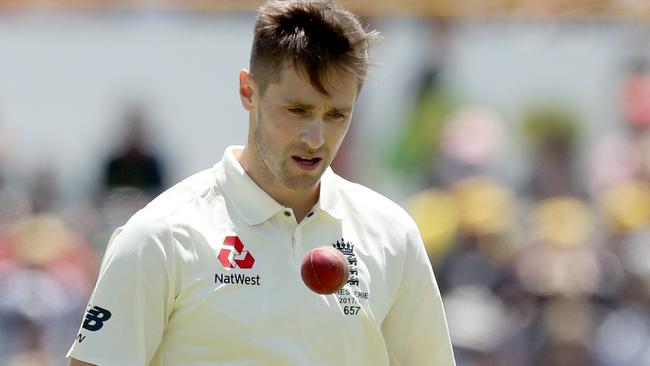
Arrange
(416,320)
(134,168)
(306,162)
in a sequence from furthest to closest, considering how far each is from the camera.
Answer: (134,168), (416,320), (306,162)

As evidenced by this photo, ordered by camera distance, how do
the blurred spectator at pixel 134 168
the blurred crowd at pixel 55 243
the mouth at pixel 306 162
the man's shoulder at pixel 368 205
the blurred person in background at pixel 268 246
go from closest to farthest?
1. the blurred person in background at pixel 268 246
2. the mouth at pixel 306 162
3. the man's shoulder at pixel 368 205
4. the blurred crowd at pixel 55 243
5. the blurred spectator at pixel 134 168

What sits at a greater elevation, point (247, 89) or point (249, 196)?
point (247, 89)

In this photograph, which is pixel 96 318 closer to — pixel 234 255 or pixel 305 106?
pixel 234 255

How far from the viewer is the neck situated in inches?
159

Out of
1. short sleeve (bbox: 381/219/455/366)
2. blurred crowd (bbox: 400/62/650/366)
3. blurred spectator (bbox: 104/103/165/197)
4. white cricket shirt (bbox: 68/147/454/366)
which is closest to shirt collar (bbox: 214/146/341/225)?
white cricket shirt (bbox: 68/147/454/366)

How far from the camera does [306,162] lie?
3930 mm

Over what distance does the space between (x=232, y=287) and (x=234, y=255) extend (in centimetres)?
9

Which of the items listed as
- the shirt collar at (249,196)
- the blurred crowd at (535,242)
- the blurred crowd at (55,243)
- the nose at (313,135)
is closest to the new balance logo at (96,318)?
the shirt collar at (249,196)

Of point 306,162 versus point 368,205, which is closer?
point 306,162

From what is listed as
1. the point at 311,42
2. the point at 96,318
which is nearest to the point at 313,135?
the point at 311,42

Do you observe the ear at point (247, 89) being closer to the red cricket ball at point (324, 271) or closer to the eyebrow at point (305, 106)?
the eyebrow at point (305, 106)

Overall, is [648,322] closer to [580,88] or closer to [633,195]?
[633,195]

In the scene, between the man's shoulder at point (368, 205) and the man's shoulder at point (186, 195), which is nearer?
the man's shoulder at point (186, 195)

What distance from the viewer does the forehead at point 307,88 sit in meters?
3.86
